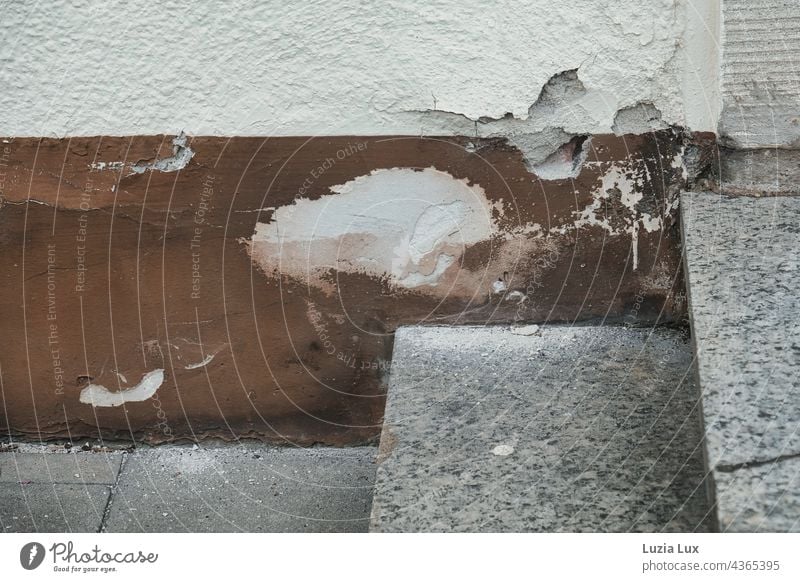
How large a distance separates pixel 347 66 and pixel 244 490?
2.75 ft

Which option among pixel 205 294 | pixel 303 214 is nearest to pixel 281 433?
pixel 205 294

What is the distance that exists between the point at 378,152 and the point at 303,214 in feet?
0.62

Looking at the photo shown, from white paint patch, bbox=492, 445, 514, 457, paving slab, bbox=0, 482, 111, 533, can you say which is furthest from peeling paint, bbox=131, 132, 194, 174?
white paint patch, bbox=492, 445, 514, 457

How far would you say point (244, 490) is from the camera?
1545 mm

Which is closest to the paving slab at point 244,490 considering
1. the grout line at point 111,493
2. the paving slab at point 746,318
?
the grout line at point 111,493

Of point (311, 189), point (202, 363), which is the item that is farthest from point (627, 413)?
point (202, 363)

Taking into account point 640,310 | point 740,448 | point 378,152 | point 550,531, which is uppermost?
point 378,152

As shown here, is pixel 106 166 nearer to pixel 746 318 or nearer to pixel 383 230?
pixel 383 230

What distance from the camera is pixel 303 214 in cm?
151

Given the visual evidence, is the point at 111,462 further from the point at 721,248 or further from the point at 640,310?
the point at 721,248

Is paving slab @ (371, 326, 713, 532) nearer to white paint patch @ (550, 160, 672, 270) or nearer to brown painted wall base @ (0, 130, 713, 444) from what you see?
brown painted wall base @ (0, 130, 713, 444)

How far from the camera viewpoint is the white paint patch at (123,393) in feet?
5.36

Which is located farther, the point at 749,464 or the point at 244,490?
the point at 244,490

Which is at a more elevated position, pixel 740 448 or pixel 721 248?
pixel 721 248
